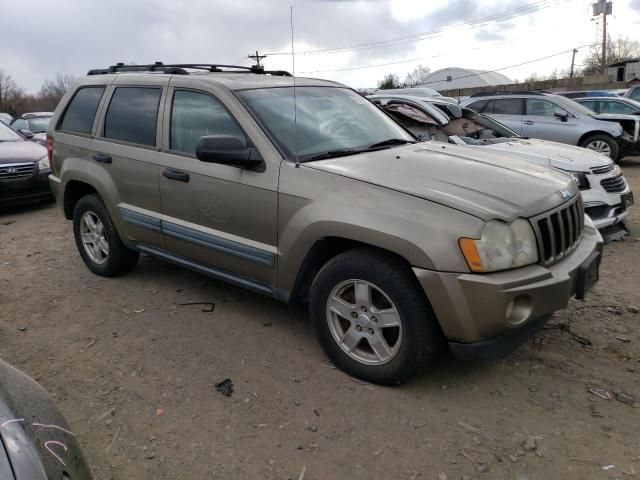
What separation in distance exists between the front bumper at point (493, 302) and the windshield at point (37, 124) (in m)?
14.5

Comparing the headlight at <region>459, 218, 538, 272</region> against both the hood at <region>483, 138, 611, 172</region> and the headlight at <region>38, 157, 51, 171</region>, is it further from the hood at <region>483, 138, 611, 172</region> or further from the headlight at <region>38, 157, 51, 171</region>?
the headlight at <region>38, 157, 51, 171</region>

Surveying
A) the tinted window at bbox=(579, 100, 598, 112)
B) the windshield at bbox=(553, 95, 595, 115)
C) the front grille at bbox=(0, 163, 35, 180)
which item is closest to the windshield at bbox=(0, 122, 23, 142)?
the front grille at bbox=(0, 163, 35, 180)

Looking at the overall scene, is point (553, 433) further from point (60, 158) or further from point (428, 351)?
point (60, 158)

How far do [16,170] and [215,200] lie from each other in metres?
5.78

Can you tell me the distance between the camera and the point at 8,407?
173 centimetres

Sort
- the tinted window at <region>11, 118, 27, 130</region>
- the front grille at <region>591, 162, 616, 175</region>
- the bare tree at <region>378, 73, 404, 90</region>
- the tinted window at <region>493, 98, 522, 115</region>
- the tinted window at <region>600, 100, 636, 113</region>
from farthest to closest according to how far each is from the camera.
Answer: the bare tree at <region>378, 73, 404, 90</region>, the tinted window at <region>11, 118, 27, 130</region>, the tinted window at <region>600, 100, 636, 113</region>, the tinted window at <region>493, 98, 522, 115</region>, the front grille at <region>591, 162, 616, 175</region>

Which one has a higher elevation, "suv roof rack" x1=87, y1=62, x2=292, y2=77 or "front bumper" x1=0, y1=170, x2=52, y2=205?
"suv roof rack" x1=87, y1=62, x2=292, y2=77

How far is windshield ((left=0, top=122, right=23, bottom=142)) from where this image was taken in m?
8.93

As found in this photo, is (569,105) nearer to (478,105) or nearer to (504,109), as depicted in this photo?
(504,109)

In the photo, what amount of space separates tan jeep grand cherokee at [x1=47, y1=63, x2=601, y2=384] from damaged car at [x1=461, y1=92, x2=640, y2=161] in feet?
25.8

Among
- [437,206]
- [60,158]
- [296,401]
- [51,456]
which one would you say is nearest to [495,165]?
[437,206]

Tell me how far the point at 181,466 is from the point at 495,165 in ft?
8.42

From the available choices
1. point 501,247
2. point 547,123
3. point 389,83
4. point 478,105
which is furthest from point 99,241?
point 389,83

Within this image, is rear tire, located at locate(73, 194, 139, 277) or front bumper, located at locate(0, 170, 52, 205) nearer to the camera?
rear tire, located at locate(73, 194, 139, 277)
